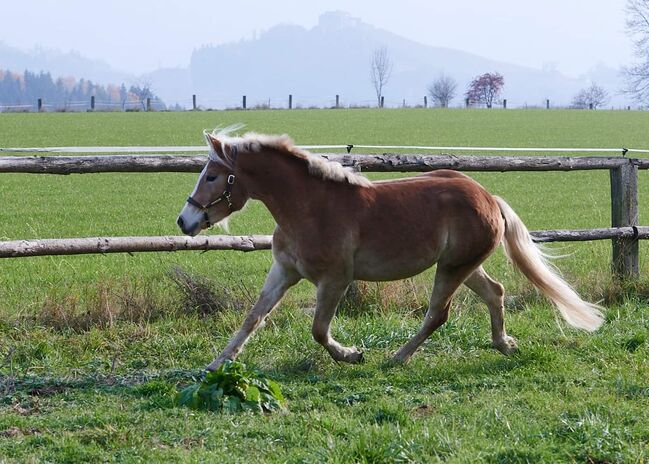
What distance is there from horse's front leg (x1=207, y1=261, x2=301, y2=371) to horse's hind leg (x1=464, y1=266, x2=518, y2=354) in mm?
1511

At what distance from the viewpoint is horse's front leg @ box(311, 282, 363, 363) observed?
6.55 m

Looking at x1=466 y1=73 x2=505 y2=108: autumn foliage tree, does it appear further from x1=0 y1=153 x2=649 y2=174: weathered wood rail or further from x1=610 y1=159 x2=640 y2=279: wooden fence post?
x1=0 y1=153 x2=649 y2=174: weathered wood rail

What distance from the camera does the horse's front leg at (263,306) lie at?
6.66 metres

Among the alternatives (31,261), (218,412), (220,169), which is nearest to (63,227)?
(31,261)

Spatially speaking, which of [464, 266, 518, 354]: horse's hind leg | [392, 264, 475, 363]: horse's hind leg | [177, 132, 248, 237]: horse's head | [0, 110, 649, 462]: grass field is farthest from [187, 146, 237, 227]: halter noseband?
[464, 266, 518, 354]: horse's hind leg

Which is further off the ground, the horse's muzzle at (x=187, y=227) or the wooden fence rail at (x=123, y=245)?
the horse's muzzle at (x=187, y=227)

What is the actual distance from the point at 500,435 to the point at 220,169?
2.76 meters

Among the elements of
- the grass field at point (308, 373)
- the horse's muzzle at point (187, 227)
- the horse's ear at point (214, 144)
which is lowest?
the grass field at point (308, 373)

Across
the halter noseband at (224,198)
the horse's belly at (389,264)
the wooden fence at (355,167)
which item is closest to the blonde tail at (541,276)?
the horse's belly at (389,264)

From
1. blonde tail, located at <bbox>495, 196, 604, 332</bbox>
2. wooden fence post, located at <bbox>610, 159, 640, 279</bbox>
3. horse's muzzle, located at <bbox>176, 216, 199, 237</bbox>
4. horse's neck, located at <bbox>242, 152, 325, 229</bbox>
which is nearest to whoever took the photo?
horse's muzzle, located at <bbox>176, 216, 199, 237</bbox>

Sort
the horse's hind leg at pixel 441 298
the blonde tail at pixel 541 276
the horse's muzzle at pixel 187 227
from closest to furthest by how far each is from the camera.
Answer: the horse's muzzle at pixel 187 227 < the horse's hind leg at pixel 441 298 < the blonde tail at pixel 541 276

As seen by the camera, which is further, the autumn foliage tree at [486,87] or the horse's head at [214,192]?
the autumn foliage tree at [486,87]

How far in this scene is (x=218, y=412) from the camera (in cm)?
550

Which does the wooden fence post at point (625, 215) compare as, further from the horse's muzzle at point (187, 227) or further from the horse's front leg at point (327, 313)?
the horse's muzzle at point (187, 227)
